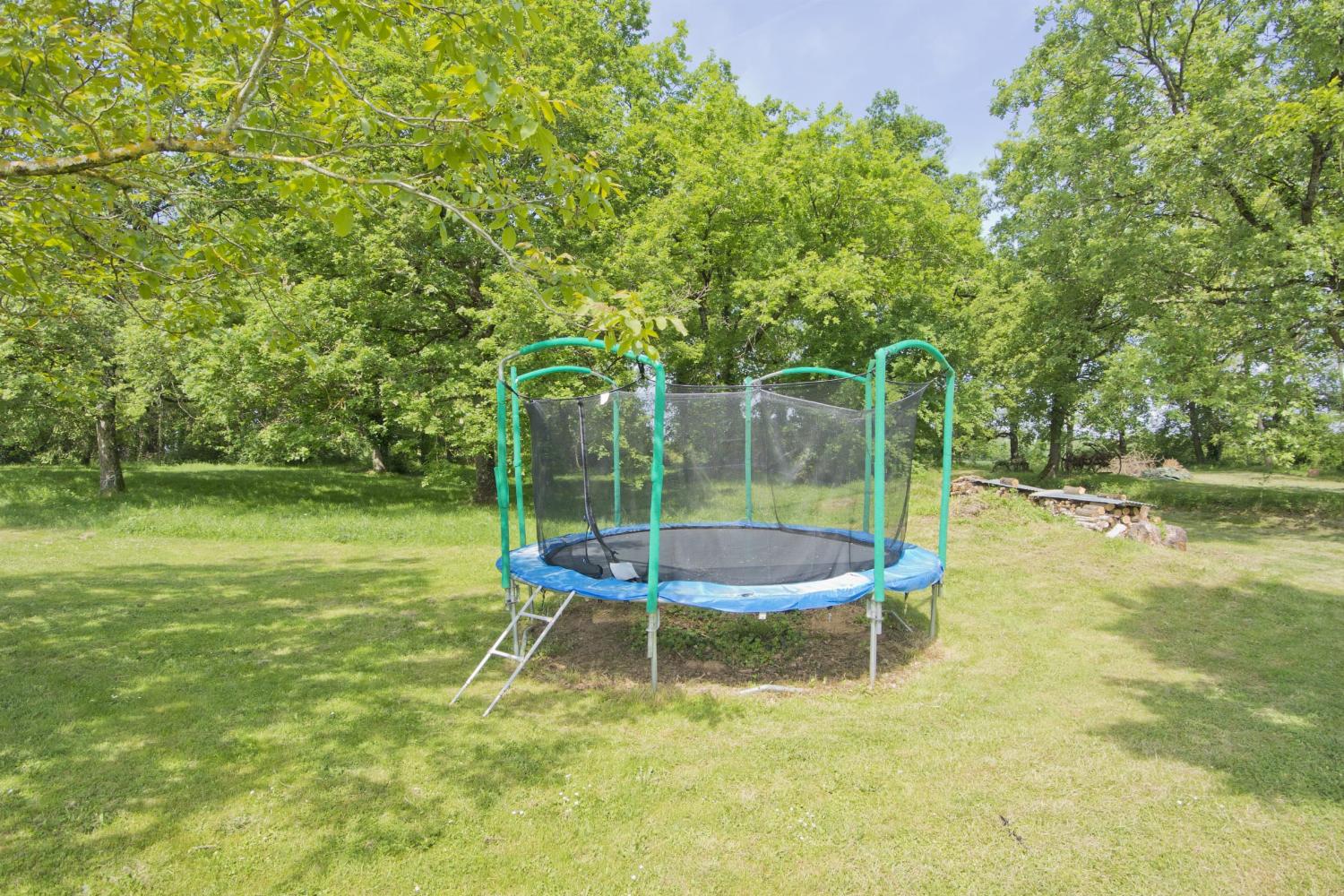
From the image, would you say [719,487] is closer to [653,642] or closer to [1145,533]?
[653,642]

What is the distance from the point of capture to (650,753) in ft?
12.0

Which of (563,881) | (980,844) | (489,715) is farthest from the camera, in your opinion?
(489,715)

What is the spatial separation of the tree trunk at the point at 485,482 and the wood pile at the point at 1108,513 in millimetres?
8771

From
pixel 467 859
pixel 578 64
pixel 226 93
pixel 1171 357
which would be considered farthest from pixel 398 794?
pixel 1171 357

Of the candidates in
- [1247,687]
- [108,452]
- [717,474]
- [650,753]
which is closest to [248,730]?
[650,753]

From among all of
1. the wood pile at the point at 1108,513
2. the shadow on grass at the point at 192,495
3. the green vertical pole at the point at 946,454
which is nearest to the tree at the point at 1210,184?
the wood pile at the point at 1108,513

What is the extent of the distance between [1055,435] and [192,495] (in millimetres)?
19839

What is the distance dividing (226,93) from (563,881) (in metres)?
3.76

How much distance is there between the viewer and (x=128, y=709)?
4.06 metres

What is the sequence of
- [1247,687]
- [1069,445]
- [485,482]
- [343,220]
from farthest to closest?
[1069,445] < [485,482] < [1247,687] < [343,220]

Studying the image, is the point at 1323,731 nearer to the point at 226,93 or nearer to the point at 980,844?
the point at 980,844

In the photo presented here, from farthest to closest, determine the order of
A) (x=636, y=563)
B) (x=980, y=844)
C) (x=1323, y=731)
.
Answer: (x=636, y=563)
(x=1323, y=731)
(x=980, y=844)

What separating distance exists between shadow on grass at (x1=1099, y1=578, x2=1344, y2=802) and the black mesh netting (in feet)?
6.69

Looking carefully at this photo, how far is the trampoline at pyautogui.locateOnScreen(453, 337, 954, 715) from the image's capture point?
4828mm
